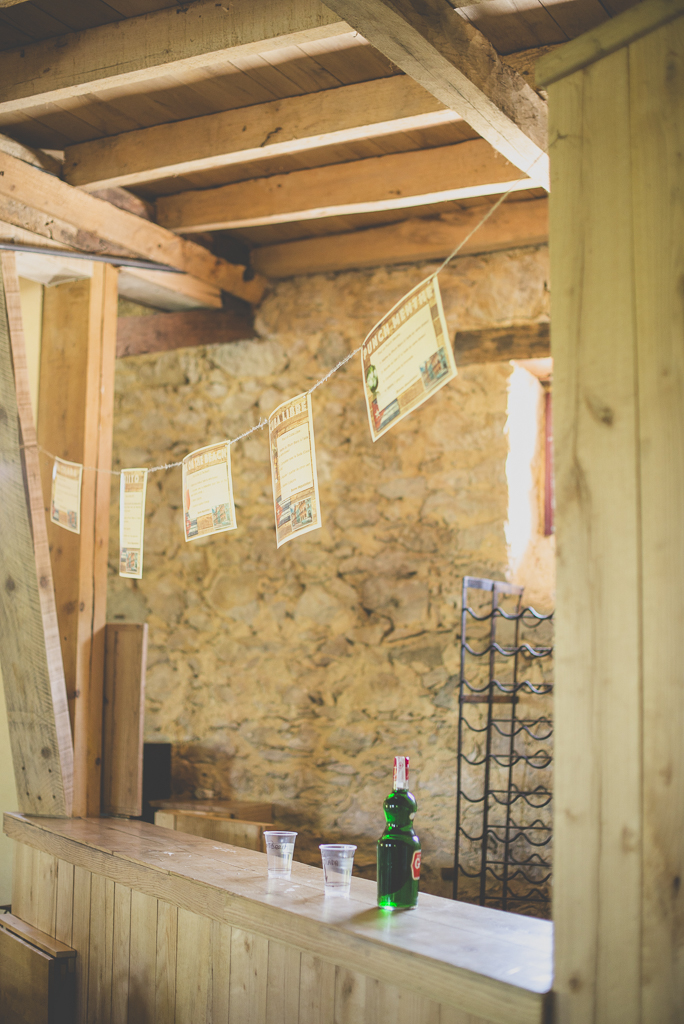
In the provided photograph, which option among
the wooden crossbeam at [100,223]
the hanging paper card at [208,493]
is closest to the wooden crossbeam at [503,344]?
the wooden crossbeam at [100,223]

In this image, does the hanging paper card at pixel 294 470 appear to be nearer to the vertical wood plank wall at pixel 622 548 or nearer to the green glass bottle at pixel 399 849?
the green glass bottle at pixel 399 849

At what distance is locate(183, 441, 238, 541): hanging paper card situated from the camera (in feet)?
8.72

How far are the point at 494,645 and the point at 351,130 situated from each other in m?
1.82

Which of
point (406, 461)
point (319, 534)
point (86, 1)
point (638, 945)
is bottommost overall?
point (638, 945)

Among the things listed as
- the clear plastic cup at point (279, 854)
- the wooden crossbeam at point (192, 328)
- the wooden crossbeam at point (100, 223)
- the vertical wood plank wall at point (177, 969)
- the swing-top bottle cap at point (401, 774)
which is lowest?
the vertical wood plank wall at point (177, 969)

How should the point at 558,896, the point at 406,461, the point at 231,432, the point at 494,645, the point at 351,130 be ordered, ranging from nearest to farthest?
the point at 558,896, the point at 351,130, the point at 494,645, the point at 406,461, the point at 231,432

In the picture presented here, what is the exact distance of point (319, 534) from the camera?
3.90 meters

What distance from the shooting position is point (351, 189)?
3.15 m

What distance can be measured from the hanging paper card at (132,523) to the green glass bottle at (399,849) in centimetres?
145

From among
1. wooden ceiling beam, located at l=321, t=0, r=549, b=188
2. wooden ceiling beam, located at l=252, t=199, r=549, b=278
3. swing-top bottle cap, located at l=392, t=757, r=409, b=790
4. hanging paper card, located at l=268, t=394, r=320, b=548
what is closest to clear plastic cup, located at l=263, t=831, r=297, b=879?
swing-top bottle cap, located at l=392, t=757, r=409, b=790

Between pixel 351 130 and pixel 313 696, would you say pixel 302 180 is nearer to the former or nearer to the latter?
pixel 351 130

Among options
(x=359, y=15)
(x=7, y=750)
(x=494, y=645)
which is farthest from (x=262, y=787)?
(x=359, y=15)

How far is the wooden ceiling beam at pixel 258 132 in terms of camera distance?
253cm

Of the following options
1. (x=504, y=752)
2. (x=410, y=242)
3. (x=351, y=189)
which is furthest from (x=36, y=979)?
(x=410, y=242)
